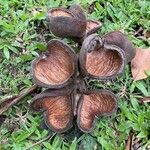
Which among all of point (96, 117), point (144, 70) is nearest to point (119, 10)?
point (144, 70)

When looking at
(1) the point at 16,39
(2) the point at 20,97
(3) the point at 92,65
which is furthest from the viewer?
(1) the point at 16,39

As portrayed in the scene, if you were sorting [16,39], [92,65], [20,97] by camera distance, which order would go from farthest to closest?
[16,39] → [20,97] → [92,65]

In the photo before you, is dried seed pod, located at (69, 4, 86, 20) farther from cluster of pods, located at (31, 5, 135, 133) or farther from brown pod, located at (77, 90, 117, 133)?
brown pod, located at (77, 90, 117, 133)

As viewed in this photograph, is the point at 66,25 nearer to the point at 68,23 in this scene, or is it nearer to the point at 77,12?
the point at 68,23

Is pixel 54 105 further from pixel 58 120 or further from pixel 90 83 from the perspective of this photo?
pixel 90 83

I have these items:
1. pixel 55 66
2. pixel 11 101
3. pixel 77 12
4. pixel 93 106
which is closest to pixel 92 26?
pixel 77 12

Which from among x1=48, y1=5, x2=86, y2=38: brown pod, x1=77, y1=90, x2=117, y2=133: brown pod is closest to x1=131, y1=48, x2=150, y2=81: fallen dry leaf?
x1=77, y1=90, x2=117, y2=133: brown pod

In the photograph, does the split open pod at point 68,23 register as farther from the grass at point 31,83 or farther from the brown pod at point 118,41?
the grass at point 31,83
